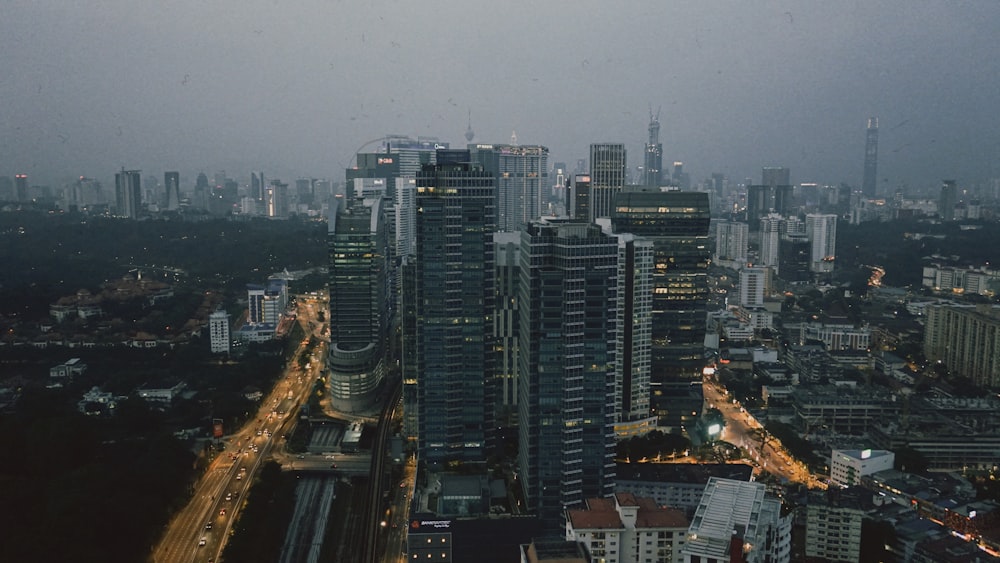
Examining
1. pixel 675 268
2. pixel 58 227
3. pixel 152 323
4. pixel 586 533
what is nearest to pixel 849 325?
pixel 675 268

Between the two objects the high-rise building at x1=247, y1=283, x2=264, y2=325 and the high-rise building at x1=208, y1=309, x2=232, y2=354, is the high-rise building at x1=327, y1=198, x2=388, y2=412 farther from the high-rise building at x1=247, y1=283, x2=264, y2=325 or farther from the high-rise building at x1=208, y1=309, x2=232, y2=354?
the high-rise building at x1=247, y1=283, x2=264, y2=325

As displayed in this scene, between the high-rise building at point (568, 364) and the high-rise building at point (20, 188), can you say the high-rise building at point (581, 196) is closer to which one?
the high-rise building at point (568, 364)

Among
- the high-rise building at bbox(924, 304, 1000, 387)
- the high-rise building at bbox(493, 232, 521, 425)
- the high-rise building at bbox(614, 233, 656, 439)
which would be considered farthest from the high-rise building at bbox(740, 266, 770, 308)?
the high-rise building at bbox(493, 232, 521, 425)

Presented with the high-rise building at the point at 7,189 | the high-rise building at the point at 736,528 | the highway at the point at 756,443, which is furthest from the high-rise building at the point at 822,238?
the high-rise building at the point at 7,189

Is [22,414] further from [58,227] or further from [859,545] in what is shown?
[58,227]

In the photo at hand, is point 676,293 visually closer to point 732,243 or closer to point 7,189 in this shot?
point 732,243

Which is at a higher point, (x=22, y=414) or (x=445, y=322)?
(x=445, y=322)

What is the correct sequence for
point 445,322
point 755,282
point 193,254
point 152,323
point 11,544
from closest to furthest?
1. point 11,544
2. point 445,322
3. point 152,323
4. point 755,282
5. point 193,254
